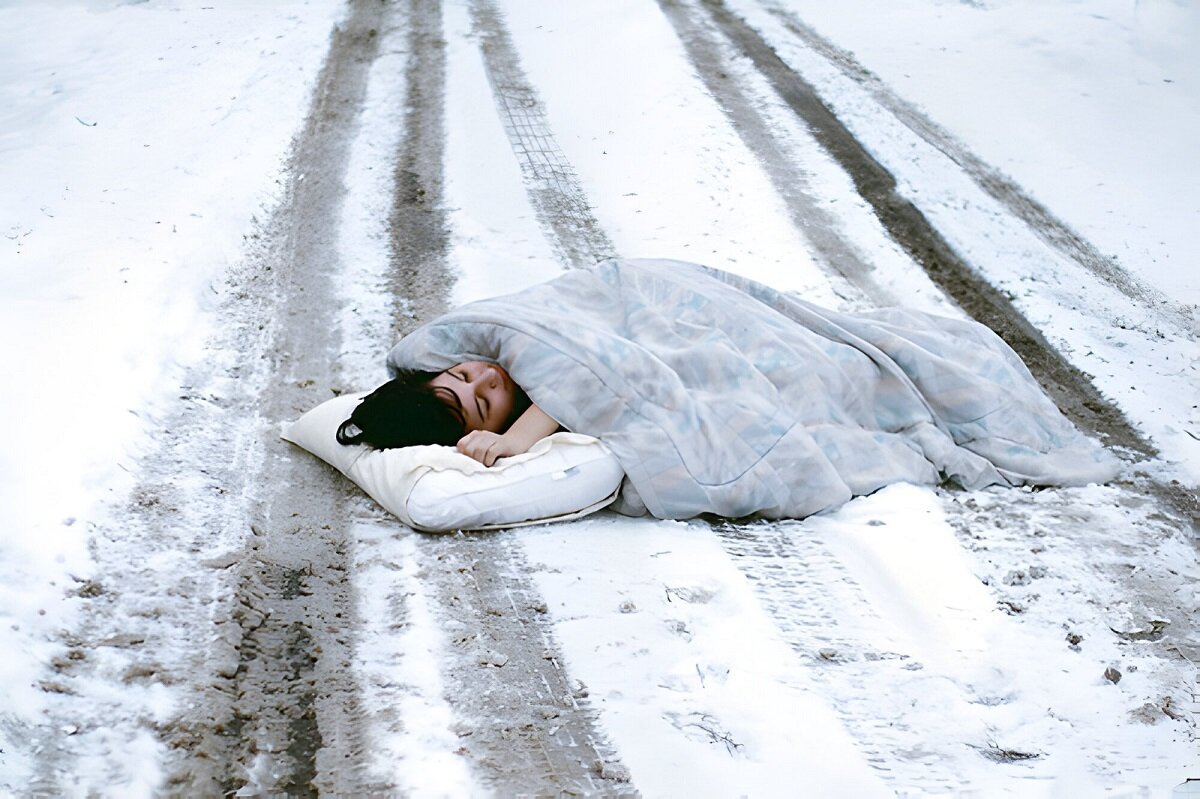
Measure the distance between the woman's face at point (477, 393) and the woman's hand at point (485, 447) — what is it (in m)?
0.11

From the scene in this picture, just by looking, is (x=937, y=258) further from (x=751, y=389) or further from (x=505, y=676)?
(x=505, y=676)

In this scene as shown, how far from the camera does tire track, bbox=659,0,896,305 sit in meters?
4.37

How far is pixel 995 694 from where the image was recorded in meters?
2.25

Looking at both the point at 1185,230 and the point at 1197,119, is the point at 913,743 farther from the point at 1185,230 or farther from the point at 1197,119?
the point at 1197,119

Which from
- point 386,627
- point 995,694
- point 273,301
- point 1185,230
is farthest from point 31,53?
point 995,694

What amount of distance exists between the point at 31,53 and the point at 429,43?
2291 mm

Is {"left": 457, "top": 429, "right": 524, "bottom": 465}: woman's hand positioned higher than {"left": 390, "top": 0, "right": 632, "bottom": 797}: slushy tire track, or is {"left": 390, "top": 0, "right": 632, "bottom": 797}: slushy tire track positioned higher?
{"left": 457, "top": 429, "right": 524, "bottom": 465}: woman's hand

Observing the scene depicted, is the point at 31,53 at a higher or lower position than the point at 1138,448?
higher

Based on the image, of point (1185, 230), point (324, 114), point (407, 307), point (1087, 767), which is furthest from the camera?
point (324, 114)

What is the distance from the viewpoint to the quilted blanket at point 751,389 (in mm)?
2824

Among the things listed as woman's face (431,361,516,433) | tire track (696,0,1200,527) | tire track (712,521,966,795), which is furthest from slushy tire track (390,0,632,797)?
tire track (696,0,1200,527)

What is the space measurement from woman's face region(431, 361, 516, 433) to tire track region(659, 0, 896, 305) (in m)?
1.71

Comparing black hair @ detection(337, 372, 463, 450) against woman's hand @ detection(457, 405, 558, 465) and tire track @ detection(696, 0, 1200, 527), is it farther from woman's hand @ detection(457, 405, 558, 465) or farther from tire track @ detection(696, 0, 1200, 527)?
tire track @ detection(696, 0, 1200, 527)

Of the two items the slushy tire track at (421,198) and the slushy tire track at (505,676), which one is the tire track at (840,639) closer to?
the slushy tire track at (505,676)
